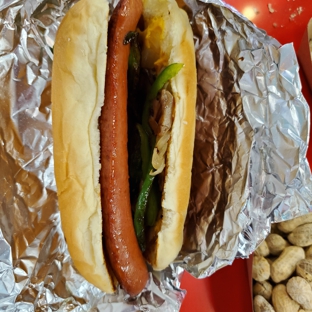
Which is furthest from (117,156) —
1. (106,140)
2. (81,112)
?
(81,112)

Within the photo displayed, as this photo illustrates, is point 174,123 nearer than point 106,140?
No

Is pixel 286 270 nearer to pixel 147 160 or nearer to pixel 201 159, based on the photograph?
pixel 201 159

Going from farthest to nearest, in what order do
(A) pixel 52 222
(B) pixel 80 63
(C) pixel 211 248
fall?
(A) pixel 52 222
(C) pixel 211 248
(B) pixel 80 63

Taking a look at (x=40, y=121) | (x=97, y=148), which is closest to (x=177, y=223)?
(x=97, y=148)

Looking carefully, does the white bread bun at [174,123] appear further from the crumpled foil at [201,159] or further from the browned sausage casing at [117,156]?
the crumpled foil at [201,159]

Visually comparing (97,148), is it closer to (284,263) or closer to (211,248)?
(211,248)

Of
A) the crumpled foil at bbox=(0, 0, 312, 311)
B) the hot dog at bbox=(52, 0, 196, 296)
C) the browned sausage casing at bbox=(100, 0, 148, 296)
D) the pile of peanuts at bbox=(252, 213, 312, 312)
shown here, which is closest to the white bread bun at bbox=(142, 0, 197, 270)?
the hot dog at bbox=(52, 0, 196, 296)
